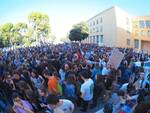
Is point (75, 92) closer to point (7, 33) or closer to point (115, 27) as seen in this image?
point (115, 27)

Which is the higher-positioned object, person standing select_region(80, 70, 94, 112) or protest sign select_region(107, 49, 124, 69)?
protest sign select_region(107, 49, 124, 69)

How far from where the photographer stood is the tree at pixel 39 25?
110 meters

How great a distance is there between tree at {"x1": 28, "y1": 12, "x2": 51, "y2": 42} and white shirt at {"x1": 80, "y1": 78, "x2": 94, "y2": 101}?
97381 millimetres

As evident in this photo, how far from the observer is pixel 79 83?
38.1 ft

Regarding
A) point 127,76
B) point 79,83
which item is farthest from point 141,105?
point 127,76

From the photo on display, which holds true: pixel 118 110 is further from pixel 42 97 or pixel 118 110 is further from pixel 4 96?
pixel 4 96

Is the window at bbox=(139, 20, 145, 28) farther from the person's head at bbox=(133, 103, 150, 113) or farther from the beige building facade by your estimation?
the person's head at bbox=(133, 103, 150, 113)

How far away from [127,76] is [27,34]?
9772cm

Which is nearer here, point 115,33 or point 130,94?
point 130,94

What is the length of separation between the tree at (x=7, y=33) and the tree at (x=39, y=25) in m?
6.64

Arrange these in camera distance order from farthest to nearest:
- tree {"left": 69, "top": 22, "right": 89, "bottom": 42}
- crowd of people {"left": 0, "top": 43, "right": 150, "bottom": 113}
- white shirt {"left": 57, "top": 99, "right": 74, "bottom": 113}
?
tree {"left": 69, "top": 22, "right": 89, "bottom": 42}, crowd of people {"left": 0, "top": 43, "right": 150, "bottom": 113}, white shirt {"left": 57, "top": 99, "right": 74, "bottom": 113}

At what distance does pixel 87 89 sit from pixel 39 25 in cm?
10333

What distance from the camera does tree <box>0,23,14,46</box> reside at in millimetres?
108131

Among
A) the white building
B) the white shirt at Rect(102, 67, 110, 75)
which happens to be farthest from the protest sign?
the white building
